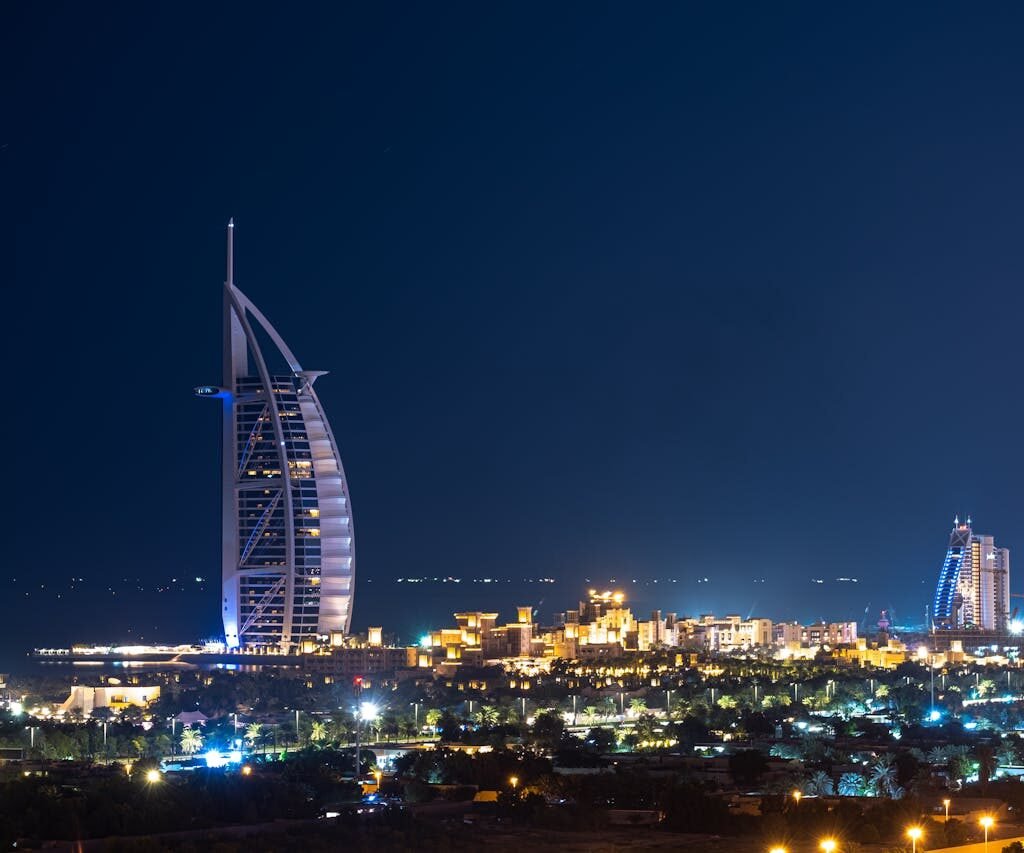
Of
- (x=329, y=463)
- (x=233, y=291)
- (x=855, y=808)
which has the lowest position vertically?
(x=855, y=808)

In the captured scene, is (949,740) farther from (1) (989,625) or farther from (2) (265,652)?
(1) (989,625)

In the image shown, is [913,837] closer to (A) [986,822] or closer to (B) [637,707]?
(A) [986,822]

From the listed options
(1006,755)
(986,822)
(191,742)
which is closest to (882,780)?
(1006,755)

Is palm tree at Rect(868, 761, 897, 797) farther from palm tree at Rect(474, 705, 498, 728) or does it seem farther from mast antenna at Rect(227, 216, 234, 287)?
mast antenna at Rect(227, 216, 234, 287)

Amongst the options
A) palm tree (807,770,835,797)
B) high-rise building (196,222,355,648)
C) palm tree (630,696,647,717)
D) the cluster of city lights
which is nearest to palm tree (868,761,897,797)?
palm tree (807,770,835,797)

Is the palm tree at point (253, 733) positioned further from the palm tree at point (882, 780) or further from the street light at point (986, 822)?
the street light at point (986, 822)

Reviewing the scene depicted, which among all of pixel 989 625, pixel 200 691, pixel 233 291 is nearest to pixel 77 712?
pixel 200 691
